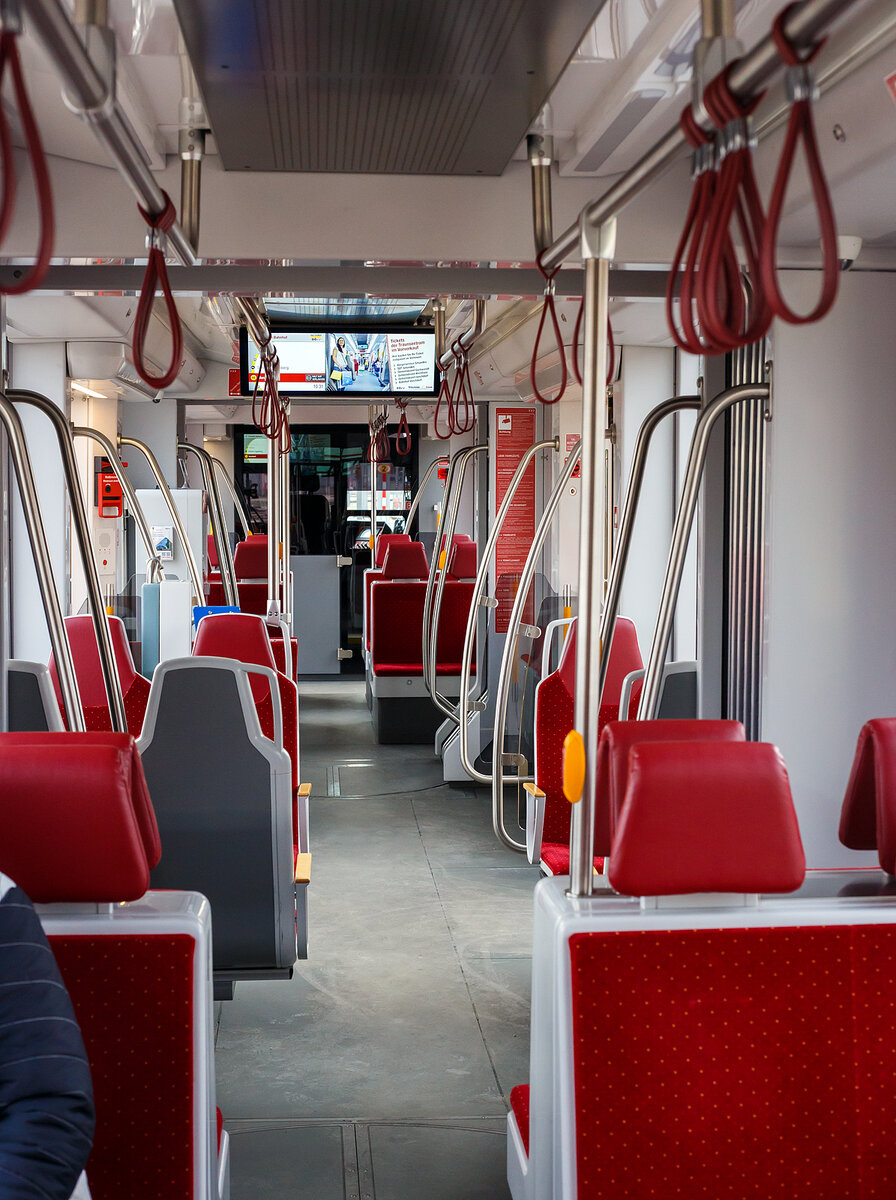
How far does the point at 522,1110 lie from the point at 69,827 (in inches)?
42.7

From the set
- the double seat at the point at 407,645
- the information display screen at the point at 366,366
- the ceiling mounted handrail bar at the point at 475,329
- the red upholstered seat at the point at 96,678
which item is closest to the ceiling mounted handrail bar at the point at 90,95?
the ceiling mounted handrail bar at the point at 475,329

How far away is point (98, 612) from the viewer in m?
3.04

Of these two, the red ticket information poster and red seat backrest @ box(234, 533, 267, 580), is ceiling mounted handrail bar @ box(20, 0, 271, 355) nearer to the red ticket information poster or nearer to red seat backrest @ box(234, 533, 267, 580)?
the red ticket information poster

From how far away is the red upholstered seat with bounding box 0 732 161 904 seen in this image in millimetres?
1864

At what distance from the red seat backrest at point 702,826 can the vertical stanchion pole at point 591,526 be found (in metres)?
0.14

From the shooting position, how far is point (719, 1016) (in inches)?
74.5

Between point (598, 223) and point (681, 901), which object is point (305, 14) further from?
point (681, 901)

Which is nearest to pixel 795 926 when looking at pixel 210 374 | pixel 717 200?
pixel 717 200

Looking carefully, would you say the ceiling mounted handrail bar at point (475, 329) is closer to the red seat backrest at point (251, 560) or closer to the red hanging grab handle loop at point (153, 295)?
the red hanging grab handle loop at point (153, 295)

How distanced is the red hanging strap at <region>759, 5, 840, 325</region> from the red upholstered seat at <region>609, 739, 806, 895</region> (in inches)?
34.1

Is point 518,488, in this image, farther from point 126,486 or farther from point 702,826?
point 702,826

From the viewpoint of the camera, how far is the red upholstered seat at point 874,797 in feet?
6.89

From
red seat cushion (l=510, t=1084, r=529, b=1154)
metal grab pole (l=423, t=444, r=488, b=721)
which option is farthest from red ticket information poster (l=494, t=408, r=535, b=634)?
red seat cushion (l=510, t=1084, r=529, b=1154)

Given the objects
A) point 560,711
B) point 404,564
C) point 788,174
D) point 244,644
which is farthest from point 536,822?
point 404,564
